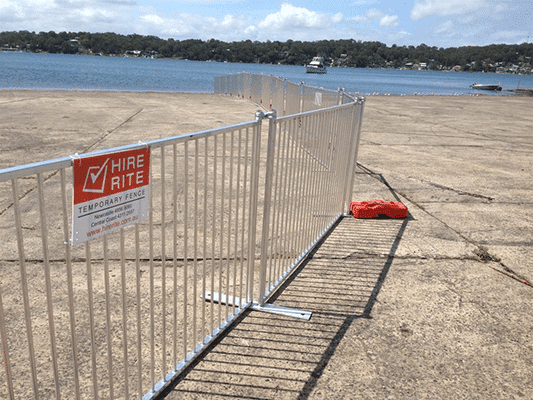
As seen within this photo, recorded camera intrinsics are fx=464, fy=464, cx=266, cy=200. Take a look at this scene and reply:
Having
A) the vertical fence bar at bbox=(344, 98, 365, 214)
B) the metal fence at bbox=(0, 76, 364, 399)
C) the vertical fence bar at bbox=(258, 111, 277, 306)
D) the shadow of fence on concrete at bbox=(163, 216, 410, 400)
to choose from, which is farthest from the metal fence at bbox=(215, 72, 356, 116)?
the vertical fence bar at bbox=(258, 111, 277, 306)

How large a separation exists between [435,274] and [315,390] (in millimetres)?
2441

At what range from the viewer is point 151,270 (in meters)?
2.84

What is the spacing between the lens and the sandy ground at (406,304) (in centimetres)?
326

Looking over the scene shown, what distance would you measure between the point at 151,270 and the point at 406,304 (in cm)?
259

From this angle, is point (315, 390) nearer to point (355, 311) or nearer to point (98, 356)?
point (355, 311)

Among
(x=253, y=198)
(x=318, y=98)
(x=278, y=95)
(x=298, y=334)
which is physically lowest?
(x=298, y=334)

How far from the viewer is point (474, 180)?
9.09 m

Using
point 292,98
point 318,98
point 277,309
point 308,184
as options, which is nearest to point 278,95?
point 292,98

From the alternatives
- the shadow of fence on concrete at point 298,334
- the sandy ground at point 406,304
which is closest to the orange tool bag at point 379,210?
the sandy ground at point 406,304

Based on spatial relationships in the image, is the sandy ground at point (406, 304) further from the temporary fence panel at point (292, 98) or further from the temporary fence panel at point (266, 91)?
the temporary fence panel at point (266, 91)

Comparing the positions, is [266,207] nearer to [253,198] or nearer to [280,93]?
[253,198]

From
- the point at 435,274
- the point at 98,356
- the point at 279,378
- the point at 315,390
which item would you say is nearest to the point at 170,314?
the point at 98,356

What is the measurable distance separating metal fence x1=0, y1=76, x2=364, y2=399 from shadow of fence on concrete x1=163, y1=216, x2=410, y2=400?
→ 0.50 ft

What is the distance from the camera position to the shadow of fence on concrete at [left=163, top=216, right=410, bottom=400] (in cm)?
316
